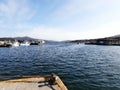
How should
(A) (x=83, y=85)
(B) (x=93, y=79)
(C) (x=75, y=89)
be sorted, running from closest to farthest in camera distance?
(C) (x=75, y=89) < (A) (x=83, y=85) < (B) (x=93, y=79)

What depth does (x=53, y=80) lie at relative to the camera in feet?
37.8

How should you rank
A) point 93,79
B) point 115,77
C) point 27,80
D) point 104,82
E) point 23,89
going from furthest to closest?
point 115,77 < point 93,79 < point 104,82 < point 27,80 < point 23,89

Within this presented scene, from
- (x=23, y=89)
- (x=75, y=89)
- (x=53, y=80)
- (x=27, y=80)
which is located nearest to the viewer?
(x=23, y=89)

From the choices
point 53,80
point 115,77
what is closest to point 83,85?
point 115,77

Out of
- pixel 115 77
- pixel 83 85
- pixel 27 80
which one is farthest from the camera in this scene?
pixel 115 77

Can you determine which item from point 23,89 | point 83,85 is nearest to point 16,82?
point 23,89

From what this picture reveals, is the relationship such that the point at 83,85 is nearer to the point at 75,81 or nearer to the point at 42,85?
the point at 75,81

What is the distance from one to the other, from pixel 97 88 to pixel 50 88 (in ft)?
36.7

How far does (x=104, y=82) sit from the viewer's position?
2297 cm

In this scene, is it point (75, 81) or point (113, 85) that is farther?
point (75, 81)

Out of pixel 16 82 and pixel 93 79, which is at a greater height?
pixel 16 82

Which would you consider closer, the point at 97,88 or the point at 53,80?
the point at 53,80

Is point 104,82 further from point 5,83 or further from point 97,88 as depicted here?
point 5,83

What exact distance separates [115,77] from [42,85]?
18.1m
